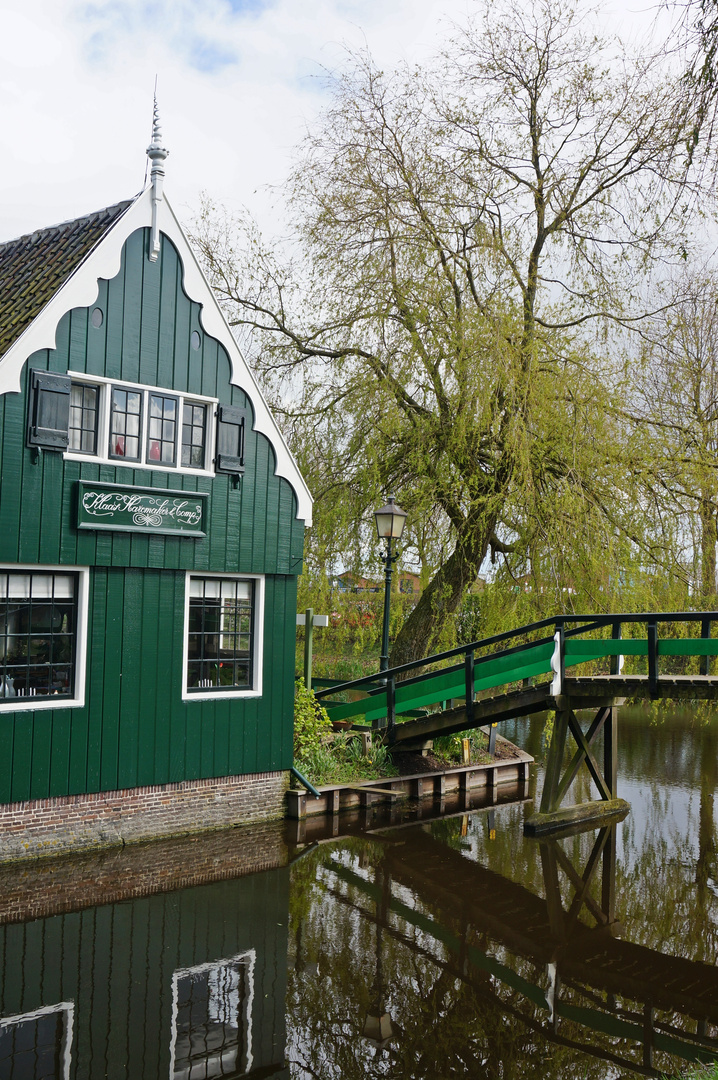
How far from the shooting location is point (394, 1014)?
6488 mm

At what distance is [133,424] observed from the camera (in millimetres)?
10742

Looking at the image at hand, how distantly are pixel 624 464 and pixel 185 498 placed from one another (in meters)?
7.66

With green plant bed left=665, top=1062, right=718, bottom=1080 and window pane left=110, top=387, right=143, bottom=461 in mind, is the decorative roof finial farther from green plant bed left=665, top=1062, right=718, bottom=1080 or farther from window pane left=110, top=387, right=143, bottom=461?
green plant bed left=665, top=1062, right=718, bottom=1080

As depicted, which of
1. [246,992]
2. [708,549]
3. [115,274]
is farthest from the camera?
[708,549]

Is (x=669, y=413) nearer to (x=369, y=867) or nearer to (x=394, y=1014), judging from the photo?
(x=369, y=867)

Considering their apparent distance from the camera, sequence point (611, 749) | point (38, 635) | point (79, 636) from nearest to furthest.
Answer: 1. point (38, 635)
2. point (79, 636)
3. point (611, 749)

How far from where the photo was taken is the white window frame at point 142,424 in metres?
10.4

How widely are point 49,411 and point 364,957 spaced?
20.4 ft

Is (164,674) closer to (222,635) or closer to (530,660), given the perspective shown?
(222,635)

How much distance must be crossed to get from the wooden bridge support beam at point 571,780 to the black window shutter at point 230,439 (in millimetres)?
5206

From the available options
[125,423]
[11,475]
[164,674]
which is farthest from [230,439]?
[164,674]

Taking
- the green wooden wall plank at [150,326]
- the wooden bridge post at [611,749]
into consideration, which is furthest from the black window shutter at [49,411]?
the wooden bridge post at [611,749]

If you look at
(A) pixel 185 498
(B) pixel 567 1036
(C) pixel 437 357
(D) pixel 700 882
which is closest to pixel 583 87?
(C) pixel 437 357

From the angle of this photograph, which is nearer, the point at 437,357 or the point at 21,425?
the point at 21,425
